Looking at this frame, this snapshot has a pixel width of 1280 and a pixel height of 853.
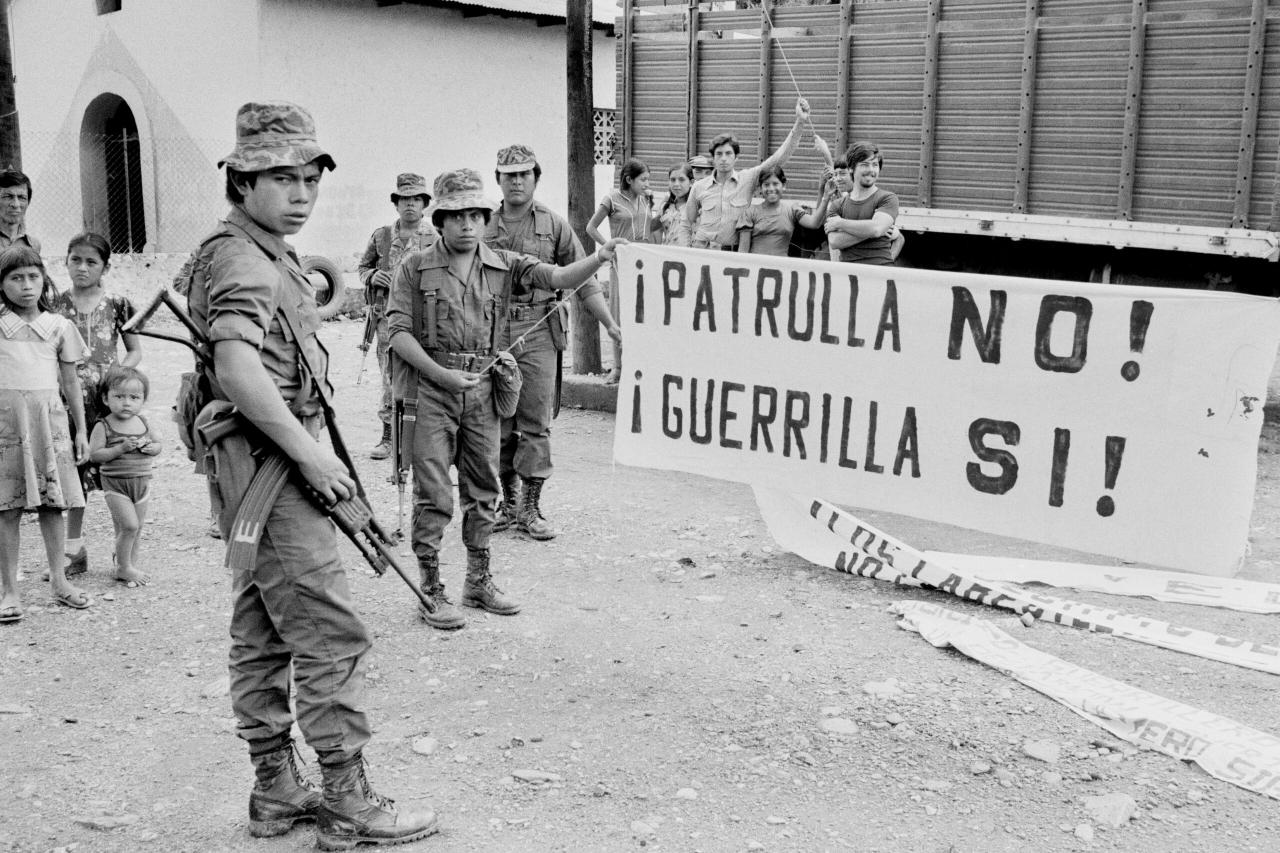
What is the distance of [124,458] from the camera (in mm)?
6316

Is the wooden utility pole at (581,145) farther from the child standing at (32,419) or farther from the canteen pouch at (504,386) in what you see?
the child standing at (32,419)

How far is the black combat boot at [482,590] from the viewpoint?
5.73 m

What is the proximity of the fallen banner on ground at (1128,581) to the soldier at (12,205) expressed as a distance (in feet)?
16.0

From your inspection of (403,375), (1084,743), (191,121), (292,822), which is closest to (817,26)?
(403,375)

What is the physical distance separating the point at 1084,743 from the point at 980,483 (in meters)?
1.27

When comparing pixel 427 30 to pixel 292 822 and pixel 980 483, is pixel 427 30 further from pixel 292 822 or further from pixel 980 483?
pixel 292 822

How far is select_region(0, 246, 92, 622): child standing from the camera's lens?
5.74 m

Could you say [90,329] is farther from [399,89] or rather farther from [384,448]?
[399,89]

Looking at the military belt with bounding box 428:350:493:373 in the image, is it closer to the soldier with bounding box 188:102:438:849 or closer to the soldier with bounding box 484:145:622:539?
the soldier with bounding box 484:145:622:539

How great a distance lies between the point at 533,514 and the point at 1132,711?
345 centimetres

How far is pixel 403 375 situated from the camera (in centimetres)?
578

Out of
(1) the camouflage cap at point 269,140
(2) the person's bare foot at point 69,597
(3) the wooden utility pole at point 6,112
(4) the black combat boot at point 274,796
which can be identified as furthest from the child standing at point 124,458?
(3) the wooden utility pole at point 6,112

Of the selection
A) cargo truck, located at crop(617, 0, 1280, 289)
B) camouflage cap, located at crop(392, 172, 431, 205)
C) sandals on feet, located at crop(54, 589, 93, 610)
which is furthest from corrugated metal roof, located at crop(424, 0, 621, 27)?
sandals on feet, located at crop(54, 589, 93, 610)

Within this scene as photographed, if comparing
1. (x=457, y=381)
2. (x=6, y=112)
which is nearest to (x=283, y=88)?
(x=6, y=112)
